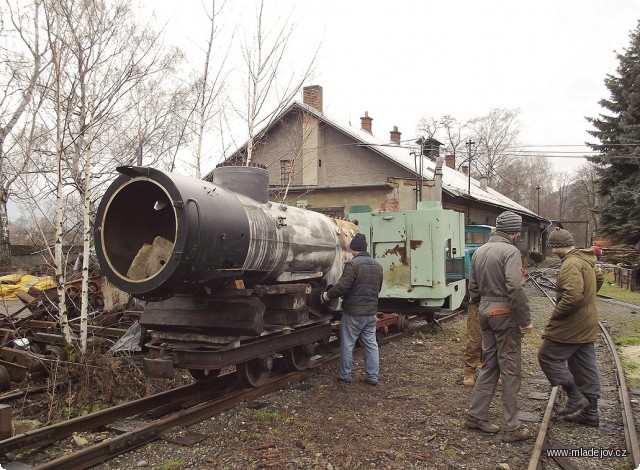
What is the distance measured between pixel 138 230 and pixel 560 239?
14.6 ft

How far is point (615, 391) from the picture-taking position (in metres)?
6.57

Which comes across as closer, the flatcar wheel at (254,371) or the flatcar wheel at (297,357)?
the flatcar wheel at (254,371)

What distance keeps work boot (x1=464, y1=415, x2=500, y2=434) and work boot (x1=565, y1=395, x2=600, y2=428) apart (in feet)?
3.17

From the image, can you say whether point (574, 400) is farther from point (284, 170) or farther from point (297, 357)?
point (284, 170)

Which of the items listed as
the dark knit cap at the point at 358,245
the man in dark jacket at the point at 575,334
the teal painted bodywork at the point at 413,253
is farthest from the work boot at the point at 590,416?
the teal painted bodywork at the point at 413,253

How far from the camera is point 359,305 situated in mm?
7000

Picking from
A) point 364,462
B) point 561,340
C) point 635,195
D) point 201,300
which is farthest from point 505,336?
point 635,195

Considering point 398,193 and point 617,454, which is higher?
point 398,193

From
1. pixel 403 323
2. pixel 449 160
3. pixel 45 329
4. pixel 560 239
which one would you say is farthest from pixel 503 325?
pixel 449 160

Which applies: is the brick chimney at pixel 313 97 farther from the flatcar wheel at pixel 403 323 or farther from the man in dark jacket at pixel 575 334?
the man in dark jacket at pixel 575 334

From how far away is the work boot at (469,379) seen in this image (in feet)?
22.4

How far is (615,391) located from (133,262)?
5985mm

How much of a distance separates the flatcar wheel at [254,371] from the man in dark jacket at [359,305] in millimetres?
1167

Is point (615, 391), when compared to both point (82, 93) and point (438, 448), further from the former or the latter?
point (82, 93)
